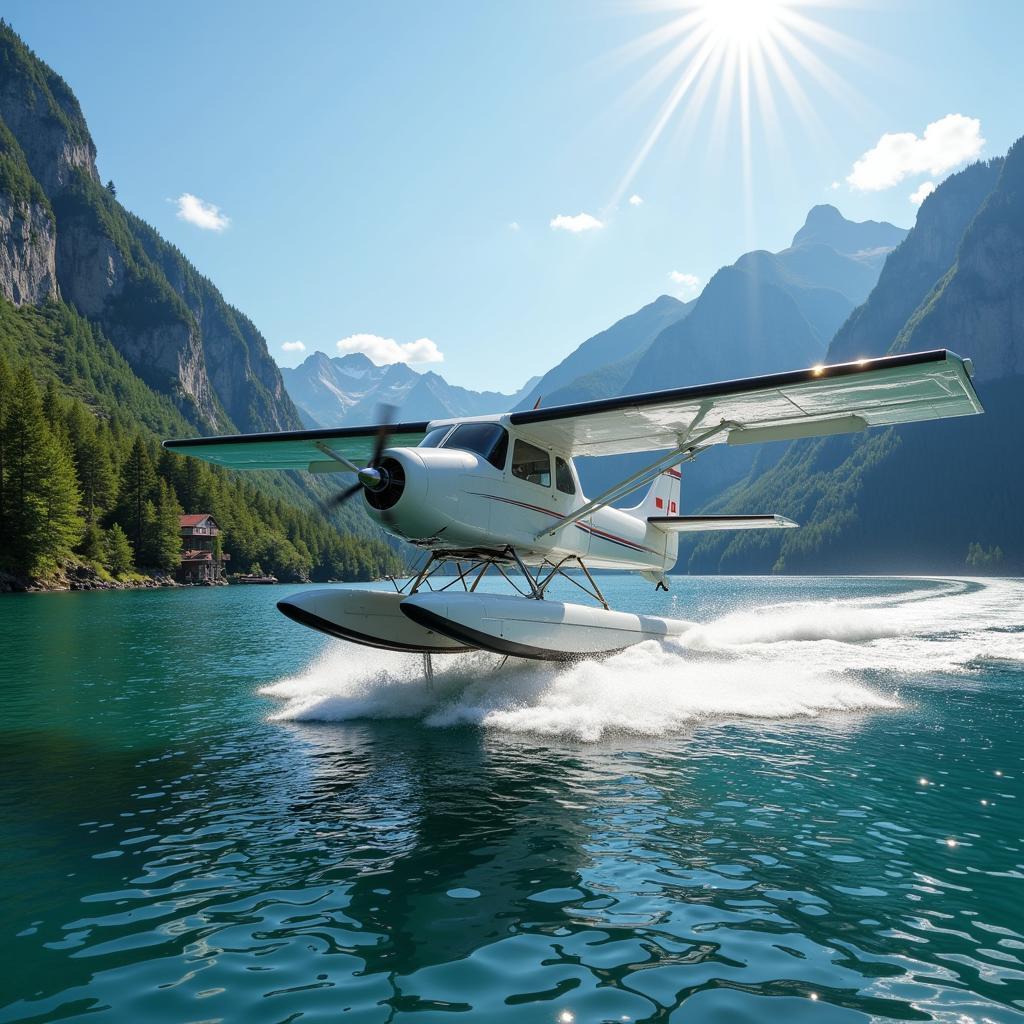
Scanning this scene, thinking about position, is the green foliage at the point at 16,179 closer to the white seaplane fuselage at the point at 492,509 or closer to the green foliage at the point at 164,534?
the green foliage at the point at 164,534

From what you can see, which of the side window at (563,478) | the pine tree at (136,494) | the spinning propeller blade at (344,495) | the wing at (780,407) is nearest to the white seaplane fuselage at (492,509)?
the side window at (563,478)

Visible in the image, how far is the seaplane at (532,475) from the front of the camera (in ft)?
30.7

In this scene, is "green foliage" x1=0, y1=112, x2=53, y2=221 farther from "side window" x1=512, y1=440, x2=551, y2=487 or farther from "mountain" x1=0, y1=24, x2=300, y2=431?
"side window" x1=512, y1=440, x2=551, y2=487

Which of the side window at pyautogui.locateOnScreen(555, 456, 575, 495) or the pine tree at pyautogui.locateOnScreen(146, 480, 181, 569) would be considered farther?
the pine tree at pyautogui.locateOnScreen(146, 480, 181, 569)

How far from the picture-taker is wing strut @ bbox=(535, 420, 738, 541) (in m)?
11.6

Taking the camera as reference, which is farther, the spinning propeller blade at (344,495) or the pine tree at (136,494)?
the pine tree at (136,494)

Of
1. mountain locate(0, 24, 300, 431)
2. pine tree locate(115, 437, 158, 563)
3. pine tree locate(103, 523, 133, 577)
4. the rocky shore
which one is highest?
mountain locate(0, 24, 300, 431)

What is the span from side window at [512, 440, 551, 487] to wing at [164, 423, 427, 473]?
2.38 meters

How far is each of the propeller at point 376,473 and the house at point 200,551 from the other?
62.5 meters

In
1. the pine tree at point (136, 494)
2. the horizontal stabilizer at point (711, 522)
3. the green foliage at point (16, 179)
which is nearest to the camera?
the horizontal stabilizer at point (711, 522)

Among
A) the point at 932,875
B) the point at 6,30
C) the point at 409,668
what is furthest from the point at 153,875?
the point at 6,30

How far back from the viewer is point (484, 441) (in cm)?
1077

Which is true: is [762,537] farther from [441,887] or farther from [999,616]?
[441,887]

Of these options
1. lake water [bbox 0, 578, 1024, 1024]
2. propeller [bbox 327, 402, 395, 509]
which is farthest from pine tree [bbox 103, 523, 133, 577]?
propeller [bbox 327, 402, 395, 509]
